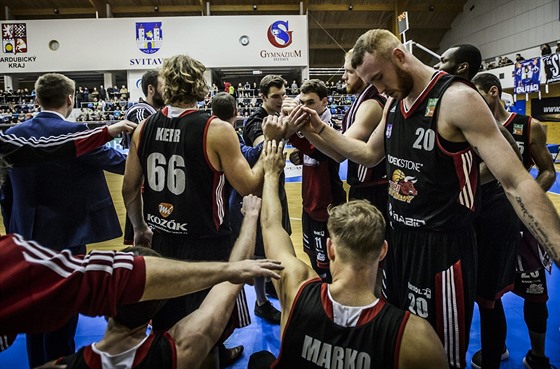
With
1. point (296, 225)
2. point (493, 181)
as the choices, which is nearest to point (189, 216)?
point (493, 181)

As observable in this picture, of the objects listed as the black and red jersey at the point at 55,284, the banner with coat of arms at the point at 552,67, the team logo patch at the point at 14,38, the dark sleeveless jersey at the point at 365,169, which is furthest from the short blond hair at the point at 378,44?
the team logo patch at the point at 14,38

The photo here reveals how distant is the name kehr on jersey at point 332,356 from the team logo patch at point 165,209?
1208 mm

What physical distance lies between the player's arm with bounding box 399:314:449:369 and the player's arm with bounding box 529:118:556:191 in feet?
6.59

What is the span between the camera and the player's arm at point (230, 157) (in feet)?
7.33

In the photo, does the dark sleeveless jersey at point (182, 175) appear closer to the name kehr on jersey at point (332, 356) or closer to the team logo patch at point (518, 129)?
the name kehr on jersey at point (332, 356)

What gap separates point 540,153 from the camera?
286 cm

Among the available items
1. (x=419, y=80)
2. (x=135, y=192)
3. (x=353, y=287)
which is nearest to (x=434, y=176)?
(x=419, y=80)

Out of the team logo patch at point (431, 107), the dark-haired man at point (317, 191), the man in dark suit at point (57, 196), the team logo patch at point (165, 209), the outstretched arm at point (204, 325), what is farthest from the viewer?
the dark-haired man at point (317, 191)

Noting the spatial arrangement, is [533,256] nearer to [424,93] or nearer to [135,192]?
[424,93]

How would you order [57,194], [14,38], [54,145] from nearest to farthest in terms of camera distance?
1. [54,145]
2. [57,194]
3. [14,38]

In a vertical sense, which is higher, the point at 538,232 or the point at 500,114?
the point at 500,114

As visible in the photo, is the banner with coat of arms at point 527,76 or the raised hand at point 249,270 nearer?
the raised hand at point 249,270

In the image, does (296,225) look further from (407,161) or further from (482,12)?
(482,12)

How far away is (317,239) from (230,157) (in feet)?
5.54
